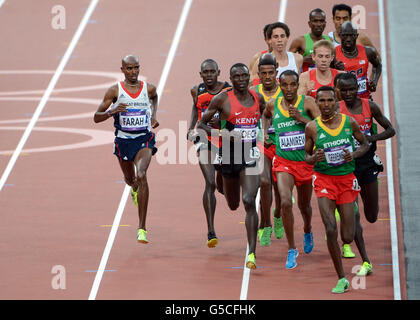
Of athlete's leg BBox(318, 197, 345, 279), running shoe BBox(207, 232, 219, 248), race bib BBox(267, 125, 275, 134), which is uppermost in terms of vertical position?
race bib BBox(267, 125, 275, 134)

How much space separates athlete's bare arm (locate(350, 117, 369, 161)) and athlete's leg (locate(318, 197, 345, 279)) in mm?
576

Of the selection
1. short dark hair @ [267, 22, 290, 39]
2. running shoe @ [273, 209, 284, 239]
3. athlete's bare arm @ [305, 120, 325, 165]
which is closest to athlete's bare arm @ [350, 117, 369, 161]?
athlete's bare arm @ [305, 120, 325, 165]

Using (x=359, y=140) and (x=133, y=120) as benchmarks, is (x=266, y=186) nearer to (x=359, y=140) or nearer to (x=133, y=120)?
(x=359, y=140)

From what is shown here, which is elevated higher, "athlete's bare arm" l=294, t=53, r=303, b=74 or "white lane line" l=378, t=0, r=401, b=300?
"athlete's bare arm" l=294, t=53, r=303, b=74

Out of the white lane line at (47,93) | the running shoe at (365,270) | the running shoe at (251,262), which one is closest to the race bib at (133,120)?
the running shoe at (251,262)

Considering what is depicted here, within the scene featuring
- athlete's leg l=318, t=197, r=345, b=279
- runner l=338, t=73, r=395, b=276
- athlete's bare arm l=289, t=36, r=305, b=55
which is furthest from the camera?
athlete's bare arm l=289, t=36, r=305, b=55

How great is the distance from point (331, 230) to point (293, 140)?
1406mm

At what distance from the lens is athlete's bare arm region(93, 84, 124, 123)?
1288 cm

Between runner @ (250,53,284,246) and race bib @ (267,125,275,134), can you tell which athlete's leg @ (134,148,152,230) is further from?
race bib @ (267,125,275,134)

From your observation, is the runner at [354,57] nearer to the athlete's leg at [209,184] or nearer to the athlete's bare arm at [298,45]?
the athlete's bare arm at [298,45]

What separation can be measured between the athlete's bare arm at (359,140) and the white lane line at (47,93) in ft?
20.3

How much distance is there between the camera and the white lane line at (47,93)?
16222mm

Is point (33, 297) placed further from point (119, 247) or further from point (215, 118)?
point (215, 118)

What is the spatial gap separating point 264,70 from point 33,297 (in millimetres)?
3731
